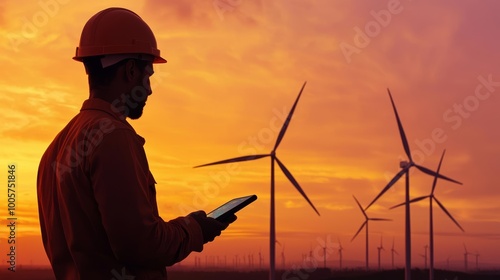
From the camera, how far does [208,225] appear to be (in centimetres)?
677

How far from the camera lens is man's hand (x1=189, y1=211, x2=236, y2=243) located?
22.1 ft

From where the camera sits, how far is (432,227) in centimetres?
Result: 8419


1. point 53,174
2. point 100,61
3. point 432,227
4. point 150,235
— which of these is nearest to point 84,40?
point 100,61

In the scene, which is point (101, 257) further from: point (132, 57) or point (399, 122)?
point (399, 122)

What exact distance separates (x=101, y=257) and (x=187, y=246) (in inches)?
25.6

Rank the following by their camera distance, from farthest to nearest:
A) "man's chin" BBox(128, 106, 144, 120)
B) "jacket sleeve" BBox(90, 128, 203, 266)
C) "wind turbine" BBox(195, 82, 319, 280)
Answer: "wind turbine" BBox(195, 82, 319, 280)
"man's chin" BBox(128, 106, 144, 120)
"jacket sleeve" BBox(90, 128, 203, 266)

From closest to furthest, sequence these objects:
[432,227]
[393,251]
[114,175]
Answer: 1. [114,175]
2. [432,227]
3. [393,251]

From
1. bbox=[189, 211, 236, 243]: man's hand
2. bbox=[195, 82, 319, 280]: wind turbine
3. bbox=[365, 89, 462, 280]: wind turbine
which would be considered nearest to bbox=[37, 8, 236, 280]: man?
bbox=[189, 211, 236, 243]: man's hand

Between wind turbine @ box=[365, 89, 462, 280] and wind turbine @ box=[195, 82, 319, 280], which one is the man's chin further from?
wind turbine @ box=[365, 89, 462, 280]

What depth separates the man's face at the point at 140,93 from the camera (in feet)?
22.0

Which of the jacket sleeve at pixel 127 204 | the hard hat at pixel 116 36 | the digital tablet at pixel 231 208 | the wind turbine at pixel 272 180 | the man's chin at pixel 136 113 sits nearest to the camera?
the jacket sleeve at pixel 127 204

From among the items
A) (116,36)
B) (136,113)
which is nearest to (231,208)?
(136,113)

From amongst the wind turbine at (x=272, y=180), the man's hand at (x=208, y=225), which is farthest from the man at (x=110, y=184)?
the wind turbine at (x=272, y=180)

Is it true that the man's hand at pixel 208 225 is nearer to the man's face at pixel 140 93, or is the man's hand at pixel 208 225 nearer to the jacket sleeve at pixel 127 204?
the jacket sleeve at pixel 127 204
